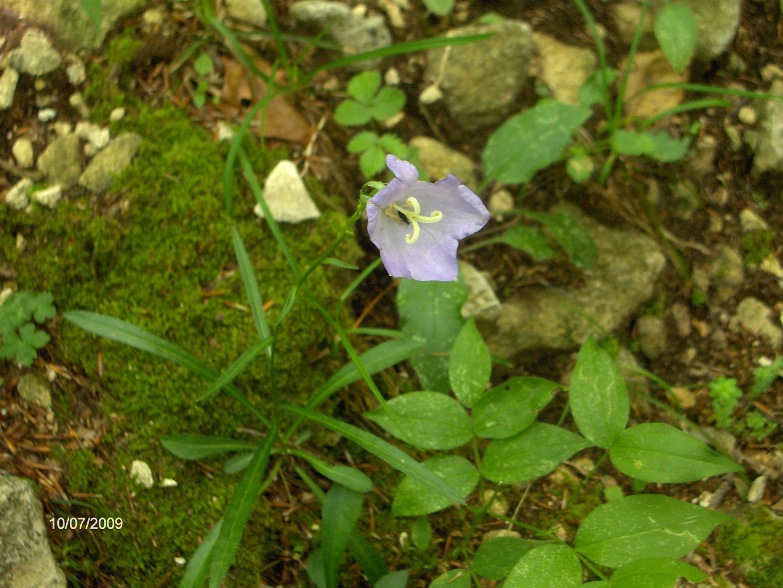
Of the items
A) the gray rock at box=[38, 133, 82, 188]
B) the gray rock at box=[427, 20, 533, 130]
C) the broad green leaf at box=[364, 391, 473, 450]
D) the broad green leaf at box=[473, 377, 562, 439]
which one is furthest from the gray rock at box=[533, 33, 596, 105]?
the gray rock at box=[38, 133, 82, 188]

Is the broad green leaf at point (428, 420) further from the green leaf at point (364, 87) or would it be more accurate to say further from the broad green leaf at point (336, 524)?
the green leaf at point (364, 87)

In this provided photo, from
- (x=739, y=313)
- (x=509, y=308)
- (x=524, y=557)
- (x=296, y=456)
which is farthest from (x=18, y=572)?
(x=739, y=313)

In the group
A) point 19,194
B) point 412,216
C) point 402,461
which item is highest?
point 19,194

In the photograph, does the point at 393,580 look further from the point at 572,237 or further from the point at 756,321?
the point at 756,321

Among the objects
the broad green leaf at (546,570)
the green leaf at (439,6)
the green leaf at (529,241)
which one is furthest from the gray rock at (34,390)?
the green leaf at (439,6)

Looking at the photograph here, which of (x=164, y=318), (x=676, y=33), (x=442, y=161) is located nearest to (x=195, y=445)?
(x=164, y=318)

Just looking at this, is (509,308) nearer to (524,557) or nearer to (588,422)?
(588,422)
